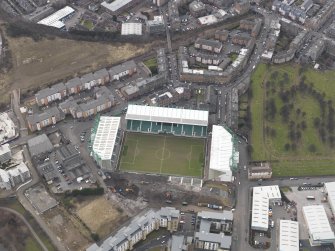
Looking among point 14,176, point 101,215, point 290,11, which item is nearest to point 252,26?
point 290,11

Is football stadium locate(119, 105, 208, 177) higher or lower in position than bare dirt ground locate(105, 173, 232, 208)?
higher

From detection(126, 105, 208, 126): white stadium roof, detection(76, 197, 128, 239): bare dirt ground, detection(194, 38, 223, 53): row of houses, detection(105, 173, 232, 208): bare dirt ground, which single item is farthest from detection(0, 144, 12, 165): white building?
detection(194, 38, 223, 53): row of houses

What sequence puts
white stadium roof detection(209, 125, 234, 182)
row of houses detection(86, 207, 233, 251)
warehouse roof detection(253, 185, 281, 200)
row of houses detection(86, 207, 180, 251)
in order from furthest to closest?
white stadium roof detection(209, 125, 234, 182), warehouse roof detection(253, 185, 281, 200), row of houses detection(86, 207, 233, 251), row of houses detection(86, 207, 180, 251)

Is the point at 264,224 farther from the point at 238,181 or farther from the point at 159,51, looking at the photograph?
the point at 159,51

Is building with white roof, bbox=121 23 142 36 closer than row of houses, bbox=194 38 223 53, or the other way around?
row of houses, bbox=194 38 223 53

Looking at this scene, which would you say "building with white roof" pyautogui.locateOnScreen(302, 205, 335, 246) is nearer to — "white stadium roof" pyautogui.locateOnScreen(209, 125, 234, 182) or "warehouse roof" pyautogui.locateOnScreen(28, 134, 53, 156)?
"white stadium roof" pyautogui.locateOnScreen(209, 125, 234, 182)
